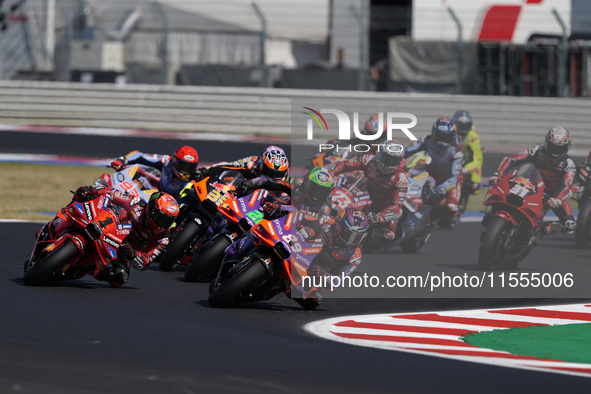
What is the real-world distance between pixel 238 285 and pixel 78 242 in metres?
1.57

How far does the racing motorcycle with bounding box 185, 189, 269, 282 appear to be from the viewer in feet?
32.0

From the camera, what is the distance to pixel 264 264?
29.0ft

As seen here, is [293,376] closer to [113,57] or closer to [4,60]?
[113,57]

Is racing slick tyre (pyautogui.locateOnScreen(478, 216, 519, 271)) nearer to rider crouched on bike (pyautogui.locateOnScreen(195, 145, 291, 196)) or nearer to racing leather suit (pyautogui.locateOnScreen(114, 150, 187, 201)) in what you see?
rider crouched on bike (pyautogui.locateOnScreen(195, 145, 291, 196))

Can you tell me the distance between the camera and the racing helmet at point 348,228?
30.8ft

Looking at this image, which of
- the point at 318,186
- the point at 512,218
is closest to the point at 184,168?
the point at 318,186

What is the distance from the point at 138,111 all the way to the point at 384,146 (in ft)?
38.6

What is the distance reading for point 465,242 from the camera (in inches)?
565

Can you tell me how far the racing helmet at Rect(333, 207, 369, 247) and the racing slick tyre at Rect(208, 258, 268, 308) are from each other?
2.86 ft

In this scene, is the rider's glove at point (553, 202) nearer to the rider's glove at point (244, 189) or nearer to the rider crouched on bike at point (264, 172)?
the rider crouched on bike at point (264, 172)

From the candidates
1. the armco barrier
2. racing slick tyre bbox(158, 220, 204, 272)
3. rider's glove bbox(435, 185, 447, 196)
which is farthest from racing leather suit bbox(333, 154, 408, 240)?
the armco barrier

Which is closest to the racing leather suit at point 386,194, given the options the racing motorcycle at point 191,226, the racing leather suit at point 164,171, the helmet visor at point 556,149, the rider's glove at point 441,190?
the rider's glove at point 441,190

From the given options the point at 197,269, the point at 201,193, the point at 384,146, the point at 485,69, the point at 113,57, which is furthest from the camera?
the point at 113,57

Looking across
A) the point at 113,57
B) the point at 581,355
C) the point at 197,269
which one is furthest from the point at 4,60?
the point at 581,355
